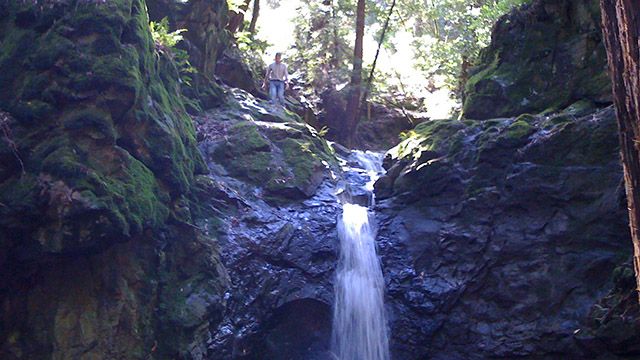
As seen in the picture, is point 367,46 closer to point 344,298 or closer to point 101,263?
point 344,298

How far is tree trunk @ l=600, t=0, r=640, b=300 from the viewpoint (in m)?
3.32

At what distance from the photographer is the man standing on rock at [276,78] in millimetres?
15469

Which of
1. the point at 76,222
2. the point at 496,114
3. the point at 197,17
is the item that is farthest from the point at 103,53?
the point at 496,114

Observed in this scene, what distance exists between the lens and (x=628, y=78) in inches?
134

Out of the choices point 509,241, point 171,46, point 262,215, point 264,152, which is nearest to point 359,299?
point 262,215

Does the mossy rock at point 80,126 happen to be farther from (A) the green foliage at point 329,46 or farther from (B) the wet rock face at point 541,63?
(A) the green foliage at point 329,46

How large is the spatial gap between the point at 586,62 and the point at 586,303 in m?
4.26

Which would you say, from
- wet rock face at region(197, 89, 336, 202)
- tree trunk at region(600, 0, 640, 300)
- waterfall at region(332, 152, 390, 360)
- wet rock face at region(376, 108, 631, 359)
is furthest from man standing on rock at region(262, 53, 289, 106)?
tree trunk at region(600, 0, 640, 300)

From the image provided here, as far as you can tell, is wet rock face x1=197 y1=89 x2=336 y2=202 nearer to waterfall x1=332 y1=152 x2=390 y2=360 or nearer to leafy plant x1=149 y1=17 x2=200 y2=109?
leafy plant x1=149 y1=17 x2=200 y2=109

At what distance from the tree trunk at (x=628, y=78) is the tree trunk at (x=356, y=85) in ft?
46.1

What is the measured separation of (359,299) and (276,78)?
7.86m

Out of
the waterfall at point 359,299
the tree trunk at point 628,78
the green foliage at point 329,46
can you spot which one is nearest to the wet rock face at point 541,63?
the waterfall at point 359,299

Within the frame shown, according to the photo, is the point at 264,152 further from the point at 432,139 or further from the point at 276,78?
the point at 276,78

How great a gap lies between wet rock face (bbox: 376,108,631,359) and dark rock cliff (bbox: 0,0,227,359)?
3.31m
